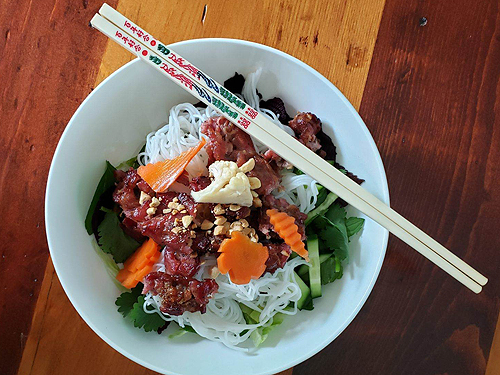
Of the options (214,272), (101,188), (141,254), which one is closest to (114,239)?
(141,254)

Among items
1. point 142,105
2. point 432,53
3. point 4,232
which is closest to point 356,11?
point 432,53

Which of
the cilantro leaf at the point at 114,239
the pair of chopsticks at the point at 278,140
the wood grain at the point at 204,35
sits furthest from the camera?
the wood grain at the point at 204,35

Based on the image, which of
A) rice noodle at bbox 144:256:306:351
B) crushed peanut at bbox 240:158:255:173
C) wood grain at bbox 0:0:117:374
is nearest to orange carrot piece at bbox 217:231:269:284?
rice noodle at bbox 144:256:306:351

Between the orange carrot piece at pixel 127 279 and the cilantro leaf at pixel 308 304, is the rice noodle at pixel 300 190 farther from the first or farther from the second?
the orange carrot piece at pixel 127 279

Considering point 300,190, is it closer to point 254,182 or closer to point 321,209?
point 321,209

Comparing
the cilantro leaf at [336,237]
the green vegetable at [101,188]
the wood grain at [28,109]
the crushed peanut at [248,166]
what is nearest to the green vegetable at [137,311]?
the green vegetable at [101,188]

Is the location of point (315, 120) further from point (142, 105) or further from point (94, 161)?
point (94, 161)

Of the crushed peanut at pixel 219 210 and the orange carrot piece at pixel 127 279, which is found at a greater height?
the crushed peanut at pixel 219 210
